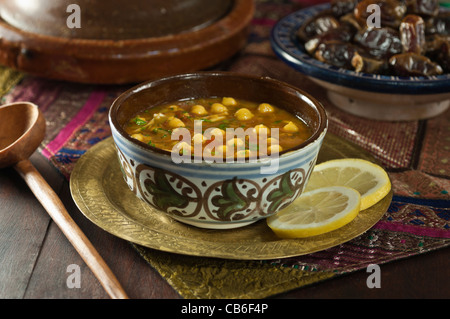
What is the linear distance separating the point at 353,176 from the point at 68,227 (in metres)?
0.70

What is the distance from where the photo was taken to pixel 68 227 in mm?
1238

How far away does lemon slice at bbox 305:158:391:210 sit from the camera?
134 centimetres

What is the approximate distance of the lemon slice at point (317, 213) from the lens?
1.19 meters

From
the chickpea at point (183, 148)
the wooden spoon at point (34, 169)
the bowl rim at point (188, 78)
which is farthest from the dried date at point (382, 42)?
the wooden spoon at point (34, 169)

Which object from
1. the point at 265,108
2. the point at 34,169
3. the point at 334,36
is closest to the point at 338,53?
the point at 334,36

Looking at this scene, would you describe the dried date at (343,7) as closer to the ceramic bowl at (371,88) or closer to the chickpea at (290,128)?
the ceramic bowl at (371,88)

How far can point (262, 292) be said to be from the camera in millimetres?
1099

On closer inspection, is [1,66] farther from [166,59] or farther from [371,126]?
[371,126]

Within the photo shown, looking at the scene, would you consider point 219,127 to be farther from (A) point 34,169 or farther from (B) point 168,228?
(A) point 34,169

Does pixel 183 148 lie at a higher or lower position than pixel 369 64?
higher

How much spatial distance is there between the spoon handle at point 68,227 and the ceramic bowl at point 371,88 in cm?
92

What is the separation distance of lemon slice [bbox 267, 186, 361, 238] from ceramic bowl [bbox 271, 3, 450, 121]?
0.56 metres

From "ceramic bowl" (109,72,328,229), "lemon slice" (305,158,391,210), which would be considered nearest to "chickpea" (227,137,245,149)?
"ceramic bowl" (109,72,328,229)

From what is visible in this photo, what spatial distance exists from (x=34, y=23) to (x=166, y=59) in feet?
1.69
